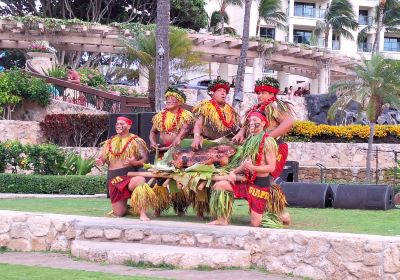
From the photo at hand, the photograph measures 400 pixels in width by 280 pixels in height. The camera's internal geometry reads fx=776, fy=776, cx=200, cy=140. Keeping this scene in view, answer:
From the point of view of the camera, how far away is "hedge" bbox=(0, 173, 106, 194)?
55.5 ft

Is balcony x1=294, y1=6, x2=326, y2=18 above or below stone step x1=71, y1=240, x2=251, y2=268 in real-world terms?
above

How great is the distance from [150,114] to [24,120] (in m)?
12.3

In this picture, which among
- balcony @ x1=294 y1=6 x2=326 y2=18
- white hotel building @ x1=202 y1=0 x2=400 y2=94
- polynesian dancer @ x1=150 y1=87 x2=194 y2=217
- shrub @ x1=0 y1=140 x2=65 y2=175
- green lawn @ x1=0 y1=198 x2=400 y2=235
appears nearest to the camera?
green lawn @ x1=0 y1=198 x2=400 y2=235

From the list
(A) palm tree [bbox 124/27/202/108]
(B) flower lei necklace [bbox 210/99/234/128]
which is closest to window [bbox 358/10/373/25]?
(A) palm tree [bbox 124/27/202/108]

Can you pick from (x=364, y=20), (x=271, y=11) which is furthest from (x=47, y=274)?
(x=364, y=20)

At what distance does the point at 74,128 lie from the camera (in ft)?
78.3

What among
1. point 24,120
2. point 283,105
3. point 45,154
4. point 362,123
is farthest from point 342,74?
point 283,105

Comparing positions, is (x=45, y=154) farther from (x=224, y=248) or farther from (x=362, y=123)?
(x=362, y=123)

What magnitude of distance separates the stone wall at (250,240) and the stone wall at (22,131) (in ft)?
44.0

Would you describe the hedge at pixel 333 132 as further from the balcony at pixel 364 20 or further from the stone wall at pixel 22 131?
the balcony at pixel 364 20

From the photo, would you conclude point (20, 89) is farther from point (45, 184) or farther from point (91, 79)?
point (45, 184)

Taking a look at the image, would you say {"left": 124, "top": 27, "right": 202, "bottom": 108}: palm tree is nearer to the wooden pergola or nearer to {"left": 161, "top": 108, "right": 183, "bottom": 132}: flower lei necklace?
the wooden pergola

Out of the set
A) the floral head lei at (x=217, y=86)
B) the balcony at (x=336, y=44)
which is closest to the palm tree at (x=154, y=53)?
the floral head lei at (x=217, y=86)

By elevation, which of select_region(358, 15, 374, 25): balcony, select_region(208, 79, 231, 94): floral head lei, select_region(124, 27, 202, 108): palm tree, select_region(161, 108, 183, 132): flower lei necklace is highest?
select_region(358, 15, 374, 25): balcony
